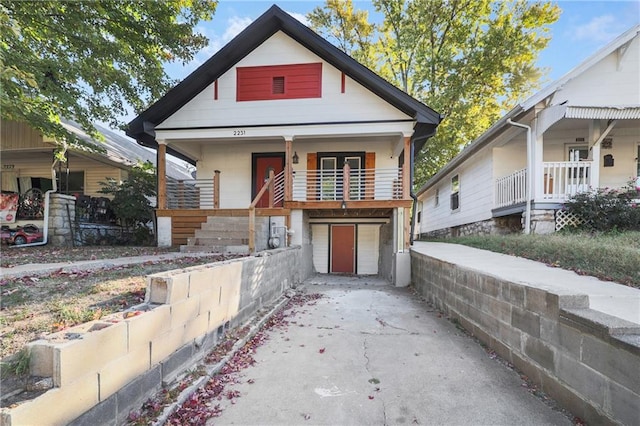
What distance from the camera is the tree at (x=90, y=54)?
8273 mm

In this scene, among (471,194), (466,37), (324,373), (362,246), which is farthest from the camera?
(466,37)

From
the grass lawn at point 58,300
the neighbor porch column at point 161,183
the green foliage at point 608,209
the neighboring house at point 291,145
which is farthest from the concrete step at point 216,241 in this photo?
the green foliage at point 608,209

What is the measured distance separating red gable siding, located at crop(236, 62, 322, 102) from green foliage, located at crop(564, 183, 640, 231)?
7.75 m

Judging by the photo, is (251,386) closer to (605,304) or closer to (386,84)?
(605,304)

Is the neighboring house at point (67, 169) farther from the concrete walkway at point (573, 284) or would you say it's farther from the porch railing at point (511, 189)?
the porch railing at point (511, 189)

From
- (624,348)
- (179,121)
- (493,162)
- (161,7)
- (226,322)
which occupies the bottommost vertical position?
(226,322)

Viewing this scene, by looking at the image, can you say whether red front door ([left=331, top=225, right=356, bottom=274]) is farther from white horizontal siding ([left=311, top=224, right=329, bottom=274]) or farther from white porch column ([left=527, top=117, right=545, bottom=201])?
white porch column ([left=527, top=117, right=545, bottom=201])

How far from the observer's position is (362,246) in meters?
11.8

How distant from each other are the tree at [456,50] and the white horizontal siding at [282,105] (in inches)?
316

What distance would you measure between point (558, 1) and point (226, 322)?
794 inches

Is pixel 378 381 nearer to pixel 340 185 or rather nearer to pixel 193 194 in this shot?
pixel 340 185

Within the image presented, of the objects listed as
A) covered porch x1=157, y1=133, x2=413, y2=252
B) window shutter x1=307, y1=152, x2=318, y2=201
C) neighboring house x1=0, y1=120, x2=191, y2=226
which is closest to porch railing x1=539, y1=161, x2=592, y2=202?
covered porch x1=157, y1=133, x2=413, y2=252

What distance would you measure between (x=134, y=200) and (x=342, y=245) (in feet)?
24.9

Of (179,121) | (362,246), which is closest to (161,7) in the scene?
(179,121)
